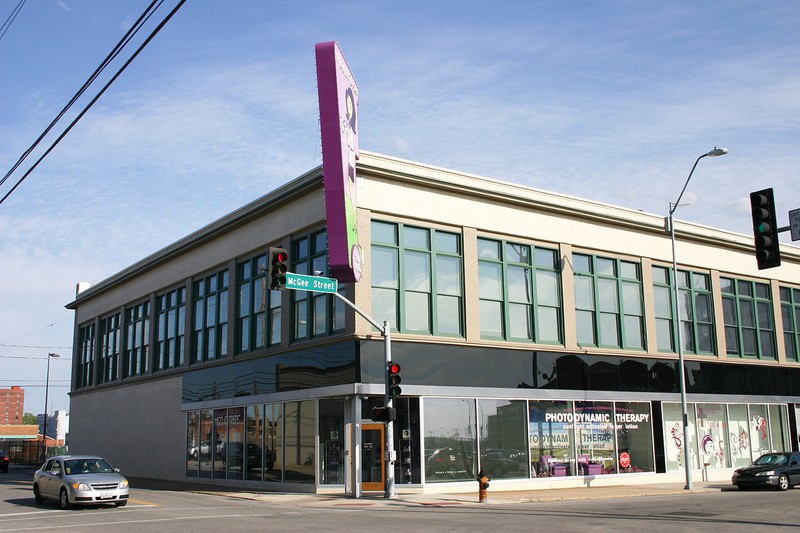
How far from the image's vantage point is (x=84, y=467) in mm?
23859

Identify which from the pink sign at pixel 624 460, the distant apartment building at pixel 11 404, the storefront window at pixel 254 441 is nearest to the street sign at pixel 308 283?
the storefront window at pixel 254 441

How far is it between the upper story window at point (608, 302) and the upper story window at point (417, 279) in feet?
21.5


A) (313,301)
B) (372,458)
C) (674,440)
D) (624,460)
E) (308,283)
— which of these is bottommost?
(624,460)

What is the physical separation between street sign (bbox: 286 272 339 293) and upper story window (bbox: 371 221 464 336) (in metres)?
4.88

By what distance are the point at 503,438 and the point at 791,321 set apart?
2160 cm

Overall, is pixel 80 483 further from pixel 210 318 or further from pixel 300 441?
pixel 210 318

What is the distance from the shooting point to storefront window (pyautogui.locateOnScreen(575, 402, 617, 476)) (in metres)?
32.6

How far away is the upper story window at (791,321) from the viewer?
4244 cm

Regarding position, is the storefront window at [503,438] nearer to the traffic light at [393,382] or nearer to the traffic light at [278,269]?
the traffic light at [393,382]

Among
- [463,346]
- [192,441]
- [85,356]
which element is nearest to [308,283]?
[463,346]

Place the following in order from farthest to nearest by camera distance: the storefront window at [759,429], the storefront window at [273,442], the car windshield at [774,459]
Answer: the storefront window at [759,429]
the storefront window at [273,442]
the car windshield at [774,459]

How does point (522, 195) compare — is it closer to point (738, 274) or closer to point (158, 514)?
point (738, 274)

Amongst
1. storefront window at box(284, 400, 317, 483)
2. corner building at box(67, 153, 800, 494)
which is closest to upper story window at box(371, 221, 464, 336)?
corner building at box(67, 153, 800, 494)

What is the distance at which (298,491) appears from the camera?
29.6 metres
